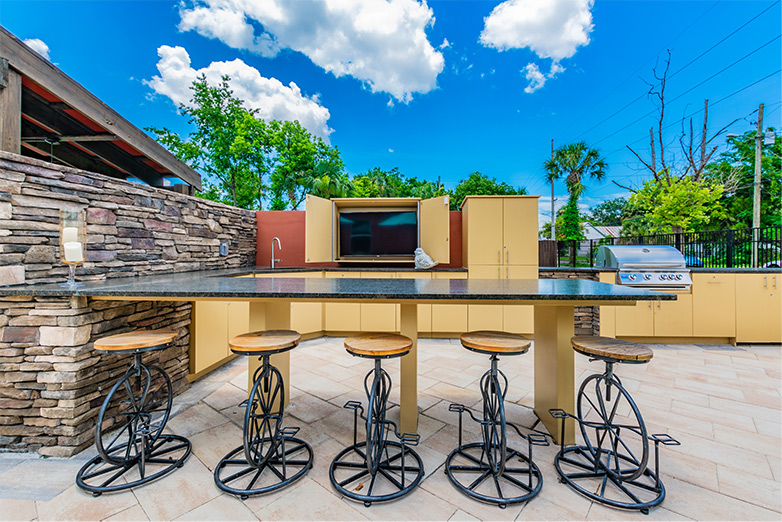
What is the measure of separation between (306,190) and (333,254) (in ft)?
39.2

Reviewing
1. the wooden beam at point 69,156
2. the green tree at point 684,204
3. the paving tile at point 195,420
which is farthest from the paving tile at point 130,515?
the green tree at point 684,204

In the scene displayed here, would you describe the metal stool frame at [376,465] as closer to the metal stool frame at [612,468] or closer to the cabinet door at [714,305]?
the metal stool frame at [612,468]

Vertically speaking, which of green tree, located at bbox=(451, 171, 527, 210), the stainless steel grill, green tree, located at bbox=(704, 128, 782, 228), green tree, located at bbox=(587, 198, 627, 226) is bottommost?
the stainless steel grill

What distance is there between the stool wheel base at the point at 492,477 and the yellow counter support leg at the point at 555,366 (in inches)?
14.9

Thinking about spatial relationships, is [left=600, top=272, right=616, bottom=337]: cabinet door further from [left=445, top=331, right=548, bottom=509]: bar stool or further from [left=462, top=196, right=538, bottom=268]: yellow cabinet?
[left=445, top=331, right=548, bottom=509]: bar stool

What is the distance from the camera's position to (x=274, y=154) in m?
15.4

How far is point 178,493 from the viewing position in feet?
4.35

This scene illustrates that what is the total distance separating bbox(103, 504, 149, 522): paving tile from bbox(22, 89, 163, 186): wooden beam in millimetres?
3426

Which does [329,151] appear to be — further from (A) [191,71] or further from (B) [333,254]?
(B) [333,254]

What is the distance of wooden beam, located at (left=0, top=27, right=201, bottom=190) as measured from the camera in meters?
2.03

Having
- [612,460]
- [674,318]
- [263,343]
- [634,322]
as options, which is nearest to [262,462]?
[263,343]

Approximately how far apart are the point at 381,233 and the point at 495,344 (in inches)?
126

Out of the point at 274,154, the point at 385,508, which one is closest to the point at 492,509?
the point at 385,508

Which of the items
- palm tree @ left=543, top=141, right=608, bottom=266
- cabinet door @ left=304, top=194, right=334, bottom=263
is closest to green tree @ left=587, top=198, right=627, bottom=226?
palm tree @ left=543, top=141, right=608, bottom=266
